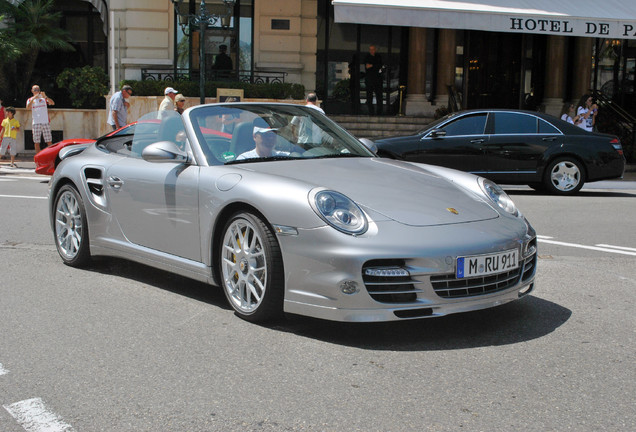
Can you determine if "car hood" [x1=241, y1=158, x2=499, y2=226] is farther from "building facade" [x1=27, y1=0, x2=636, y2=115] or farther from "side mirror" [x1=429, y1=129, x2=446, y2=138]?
"building facade" [x1=27, y1=0, x2=636, y2=115]

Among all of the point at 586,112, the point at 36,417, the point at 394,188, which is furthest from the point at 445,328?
the point at 586,112

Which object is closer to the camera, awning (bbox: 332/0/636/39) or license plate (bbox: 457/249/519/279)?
license plate (bbox: 457/249/519/279)

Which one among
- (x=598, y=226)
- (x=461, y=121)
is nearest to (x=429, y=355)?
(x=598, y=226)

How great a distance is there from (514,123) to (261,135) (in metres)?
8.90

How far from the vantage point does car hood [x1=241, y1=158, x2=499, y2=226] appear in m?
4.58

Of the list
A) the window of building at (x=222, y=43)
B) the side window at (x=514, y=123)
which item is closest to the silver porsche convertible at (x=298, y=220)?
the side window at (x=514, y=123)

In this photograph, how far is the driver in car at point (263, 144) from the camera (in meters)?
5.35

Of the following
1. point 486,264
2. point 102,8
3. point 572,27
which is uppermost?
point 102,8

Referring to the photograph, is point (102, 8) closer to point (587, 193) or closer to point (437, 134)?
point (437, 134)

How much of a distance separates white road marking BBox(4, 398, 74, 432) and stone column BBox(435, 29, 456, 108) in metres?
20.3

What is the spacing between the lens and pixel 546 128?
44.1ft

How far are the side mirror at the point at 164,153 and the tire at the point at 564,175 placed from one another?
924 cm

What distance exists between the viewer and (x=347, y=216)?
4426mm

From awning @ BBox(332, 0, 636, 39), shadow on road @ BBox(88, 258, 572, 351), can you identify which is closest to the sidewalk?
awning @ BBox(332, 0, 636, 39)
